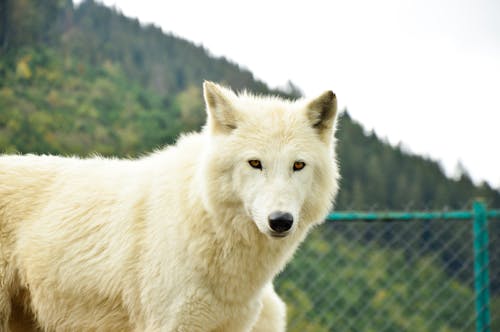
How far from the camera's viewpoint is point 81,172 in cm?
327

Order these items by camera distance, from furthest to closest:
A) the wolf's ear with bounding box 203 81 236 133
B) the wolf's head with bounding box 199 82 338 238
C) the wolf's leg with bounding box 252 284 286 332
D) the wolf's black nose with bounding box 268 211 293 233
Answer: the wolf's leg with bounding box 252 284 286 332, the wolf's ear with bounding box 203 81 236 133, the wolf's head with bounding box 199 82 338 238, the wolf's black nose with bounding box 268 211 293 233

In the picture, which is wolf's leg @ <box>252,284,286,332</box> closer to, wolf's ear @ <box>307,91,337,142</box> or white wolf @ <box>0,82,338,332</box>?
white wolf @ <box>0,82,338,332</box>

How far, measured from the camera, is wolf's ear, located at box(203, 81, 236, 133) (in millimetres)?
2809

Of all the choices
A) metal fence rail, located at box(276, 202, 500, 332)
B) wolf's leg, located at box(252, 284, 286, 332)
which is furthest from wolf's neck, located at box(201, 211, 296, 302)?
metal fence rail, located at box(276, 202, 500, 332)

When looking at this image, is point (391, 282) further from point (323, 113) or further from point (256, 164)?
point (256, 164)

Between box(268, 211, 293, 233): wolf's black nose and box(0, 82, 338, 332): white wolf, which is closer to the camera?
box(268, 211, 293, 233): wolf's black nose

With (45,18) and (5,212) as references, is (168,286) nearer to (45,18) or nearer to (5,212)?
(5,212)

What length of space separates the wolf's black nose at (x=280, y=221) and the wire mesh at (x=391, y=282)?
266 centimetres

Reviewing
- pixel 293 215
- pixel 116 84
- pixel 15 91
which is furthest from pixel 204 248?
pixel 116 84

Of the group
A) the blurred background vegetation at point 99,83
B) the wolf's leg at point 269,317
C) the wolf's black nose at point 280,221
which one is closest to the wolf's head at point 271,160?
the wolf's black nose at point 280,221

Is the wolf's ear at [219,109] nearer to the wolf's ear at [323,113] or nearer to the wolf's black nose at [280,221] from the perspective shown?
the wolf's ear at [323,113]

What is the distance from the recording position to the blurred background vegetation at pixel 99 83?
19.4 ft

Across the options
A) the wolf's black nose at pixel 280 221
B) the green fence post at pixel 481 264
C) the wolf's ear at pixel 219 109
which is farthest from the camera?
the green fence post at pixel 481 264

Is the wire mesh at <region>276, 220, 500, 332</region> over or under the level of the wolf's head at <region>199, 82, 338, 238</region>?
under
